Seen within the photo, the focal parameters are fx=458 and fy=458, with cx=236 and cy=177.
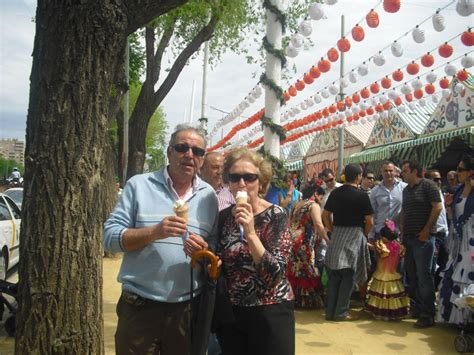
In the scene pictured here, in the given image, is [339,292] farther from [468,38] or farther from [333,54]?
[333,54]

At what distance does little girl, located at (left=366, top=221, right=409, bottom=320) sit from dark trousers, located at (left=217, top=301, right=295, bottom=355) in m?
3.79

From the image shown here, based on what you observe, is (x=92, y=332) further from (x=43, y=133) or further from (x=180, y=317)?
(x=43, y=133)

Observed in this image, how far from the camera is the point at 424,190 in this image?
18.3 ft

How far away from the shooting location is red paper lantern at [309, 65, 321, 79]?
10.5 metres

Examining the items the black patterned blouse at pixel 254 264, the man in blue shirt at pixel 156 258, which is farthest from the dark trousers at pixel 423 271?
the man in blue shirt at pixel 156 258

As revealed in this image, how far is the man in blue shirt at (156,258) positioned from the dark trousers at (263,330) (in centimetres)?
28

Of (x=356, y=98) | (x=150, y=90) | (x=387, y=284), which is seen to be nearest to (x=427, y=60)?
(x=356, y=98)

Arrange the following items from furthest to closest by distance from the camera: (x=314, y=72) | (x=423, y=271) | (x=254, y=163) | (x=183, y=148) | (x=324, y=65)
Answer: (x=314, y=72)
(x=324, y=65)
(x=423, y=271)
(x=254, y=163)
(x=183, y=148)

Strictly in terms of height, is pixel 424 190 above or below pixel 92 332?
above

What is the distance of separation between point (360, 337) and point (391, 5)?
508 centimetres

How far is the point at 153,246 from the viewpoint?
2.35 meters

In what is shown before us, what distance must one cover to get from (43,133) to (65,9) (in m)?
0.72

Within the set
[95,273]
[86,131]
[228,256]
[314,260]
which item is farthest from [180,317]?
[314,260]

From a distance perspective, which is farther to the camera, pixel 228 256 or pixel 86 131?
pixel 86 131
